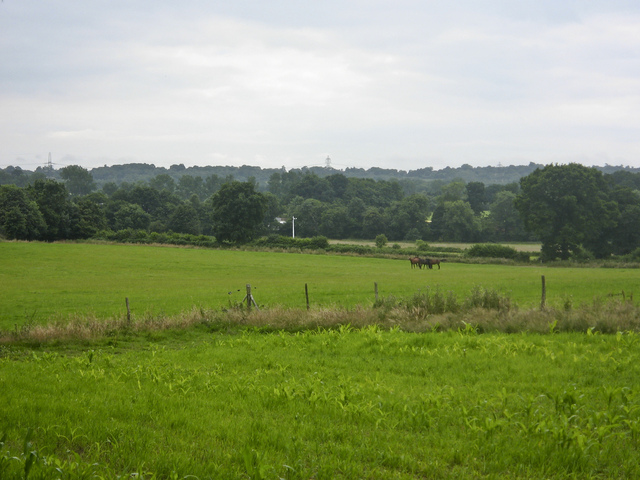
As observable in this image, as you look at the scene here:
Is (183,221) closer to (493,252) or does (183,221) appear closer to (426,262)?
(426,262)

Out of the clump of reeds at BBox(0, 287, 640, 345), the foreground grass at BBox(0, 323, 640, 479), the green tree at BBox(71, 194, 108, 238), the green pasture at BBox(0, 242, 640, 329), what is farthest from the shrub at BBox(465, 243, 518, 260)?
the foreground grass at BBox(0, 323, 640, 479)

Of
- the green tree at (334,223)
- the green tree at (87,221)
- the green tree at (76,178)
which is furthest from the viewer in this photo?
the green tree at (76,178)

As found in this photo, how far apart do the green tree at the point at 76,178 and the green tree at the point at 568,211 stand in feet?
529

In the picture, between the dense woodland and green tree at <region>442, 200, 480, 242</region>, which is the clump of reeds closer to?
the dense woodland

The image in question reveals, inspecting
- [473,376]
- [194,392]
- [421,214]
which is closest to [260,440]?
[194,392]

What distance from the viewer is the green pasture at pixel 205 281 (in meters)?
26.4

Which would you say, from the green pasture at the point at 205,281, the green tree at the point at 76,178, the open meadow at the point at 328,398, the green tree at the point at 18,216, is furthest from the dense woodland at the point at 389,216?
the green tree at the point at 76,178

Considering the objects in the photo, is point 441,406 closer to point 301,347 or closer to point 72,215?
point 301,347

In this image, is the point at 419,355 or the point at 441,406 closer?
the point at 441,406

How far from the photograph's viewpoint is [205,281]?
42.4 meters

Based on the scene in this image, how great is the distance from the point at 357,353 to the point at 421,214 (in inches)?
4390

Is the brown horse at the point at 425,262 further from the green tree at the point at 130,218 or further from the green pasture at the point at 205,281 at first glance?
the green tree at the point at 130,218

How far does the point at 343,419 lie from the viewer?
291 inches

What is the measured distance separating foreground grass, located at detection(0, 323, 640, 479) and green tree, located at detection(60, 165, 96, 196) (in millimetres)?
194867
